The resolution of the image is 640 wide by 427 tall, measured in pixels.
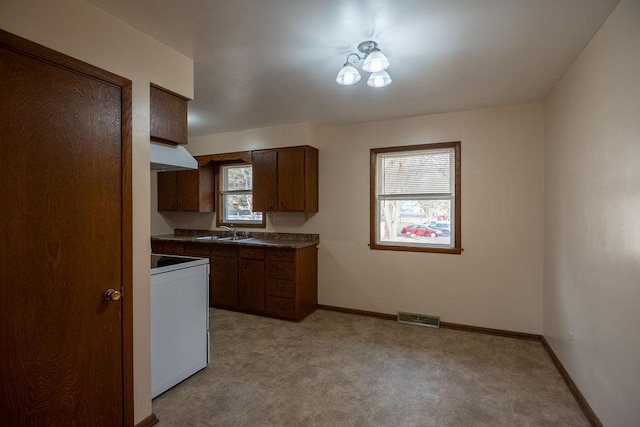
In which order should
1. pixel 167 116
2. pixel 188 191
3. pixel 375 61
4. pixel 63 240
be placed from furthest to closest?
pixel 188 191
pixel 167 116
pixel 375 61
pixel 63 240

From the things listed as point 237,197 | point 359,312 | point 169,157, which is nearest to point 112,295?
point 169,157

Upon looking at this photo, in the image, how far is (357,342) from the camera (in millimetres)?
3271

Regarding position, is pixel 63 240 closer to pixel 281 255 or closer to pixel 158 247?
pixel 281 255

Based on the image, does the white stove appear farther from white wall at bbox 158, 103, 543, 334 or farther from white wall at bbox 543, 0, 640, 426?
white wall at bbox 543, 0, 640, 426

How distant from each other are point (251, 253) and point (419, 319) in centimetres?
222

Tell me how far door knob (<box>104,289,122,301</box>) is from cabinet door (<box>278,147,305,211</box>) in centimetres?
254

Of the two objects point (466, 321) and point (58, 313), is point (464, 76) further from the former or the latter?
point (58, 313)

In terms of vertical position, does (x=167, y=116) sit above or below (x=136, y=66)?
below

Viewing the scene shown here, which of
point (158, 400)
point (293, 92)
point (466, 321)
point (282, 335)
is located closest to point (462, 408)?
point (466, 321)

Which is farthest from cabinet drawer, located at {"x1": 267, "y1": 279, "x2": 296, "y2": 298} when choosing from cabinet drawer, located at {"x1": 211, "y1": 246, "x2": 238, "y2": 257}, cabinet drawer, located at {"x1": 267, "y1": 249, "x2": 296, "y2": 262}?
cabinet drawer, located at {"x1": 211, "y1": 246, "x2": 238, "y2": 257}

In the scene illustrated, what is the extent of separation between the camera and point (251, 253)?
4078mm

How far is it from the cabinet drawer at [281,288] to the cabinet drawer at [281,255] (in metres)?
0.27

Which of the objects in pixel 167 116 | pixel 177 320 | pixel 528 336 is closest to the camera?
pixel 167 116

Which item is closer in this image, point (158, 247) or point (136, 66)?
point (136, 66)
